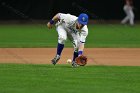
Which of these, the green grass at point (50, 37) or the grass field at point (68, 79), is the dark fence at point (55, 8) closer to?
the green grass at point (50, 37)

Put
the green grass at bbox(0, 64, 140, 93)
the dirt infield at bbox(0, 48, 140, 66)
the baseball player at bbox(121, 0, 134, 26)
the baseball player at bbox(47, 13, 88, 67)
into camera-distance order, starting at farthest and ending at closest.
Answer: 1. the baseball player at bbox(121, 0, 134, 26)
2. the dirt infield at bbox(0, 48, 140, 66)
3. the baseball player at bbox(47, 13, 88, 67)
4. the green grass at bbox(0, 64, 140, 93)

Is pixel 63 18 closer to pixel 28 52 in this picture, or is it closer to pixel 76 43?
pixel 76 43

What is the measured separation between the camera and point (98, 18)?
39781 millimetres

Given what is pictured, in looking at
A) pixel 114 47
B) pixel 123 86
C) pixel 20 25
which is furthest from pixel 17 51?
pixel 20 25

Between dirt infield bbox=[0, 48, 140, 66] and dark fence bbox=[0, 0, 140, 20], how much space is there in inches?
613

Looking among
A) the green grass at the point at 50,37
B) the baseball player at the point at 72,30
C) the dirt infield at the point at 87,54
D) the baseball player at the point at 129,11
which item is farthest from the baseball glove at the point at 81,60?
the baseball player at the point at 129,11

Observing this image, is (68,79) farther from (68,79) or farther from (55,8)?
(55,8)

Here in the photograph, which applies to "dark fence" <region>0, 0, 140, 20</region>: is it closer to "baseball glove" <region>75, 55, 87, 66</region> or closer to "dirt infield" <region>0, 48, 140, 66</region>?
"dirt infield" <region>0, 48, 140, 66</region>

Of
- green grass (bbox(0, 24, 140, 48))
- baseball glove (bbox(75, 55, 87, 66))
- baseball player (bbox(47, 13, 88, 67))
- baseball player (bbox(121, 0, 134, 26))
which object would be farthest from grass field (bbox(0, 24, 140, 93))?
baseball player (bbox(121, 0, 134, 26))

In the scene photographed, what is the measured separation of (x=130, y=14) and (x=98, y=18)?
3.69 m

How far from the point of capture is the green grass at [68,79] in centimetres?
1124

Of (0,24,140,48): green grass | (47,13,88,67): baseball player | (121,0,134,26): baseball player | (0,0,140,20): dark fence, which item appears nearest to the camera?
(47,13,88,67): baseball player

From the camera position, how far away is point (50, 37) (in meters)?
29.1

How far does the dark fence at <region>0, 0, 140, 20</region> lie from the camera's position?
124 ft
